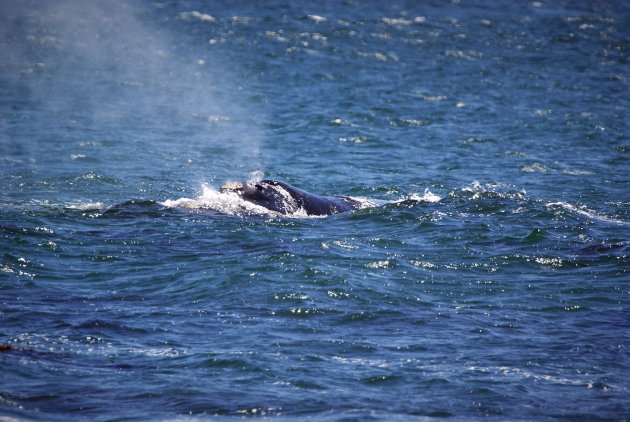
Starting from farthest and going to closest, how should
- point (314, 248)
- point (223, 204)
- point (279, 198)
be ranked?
point (223, 204), point (279, 198), point (314, 248)

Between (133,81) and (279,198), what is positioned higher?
(279,198)

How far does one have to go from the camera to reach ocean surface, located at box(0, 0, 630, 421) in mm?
9438

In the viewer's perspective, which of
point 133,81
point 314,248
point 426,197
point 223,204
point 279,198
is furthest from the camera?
point 133,81

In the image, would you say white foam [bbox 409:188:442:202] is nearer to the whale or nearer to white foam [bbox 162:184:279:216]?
the whale

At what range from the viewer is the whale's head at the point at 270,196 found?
16.4 metres

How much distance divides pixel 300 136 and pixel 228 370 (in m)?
18.1

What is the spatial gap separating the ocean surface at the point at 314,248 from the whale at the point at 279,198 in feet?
0.98

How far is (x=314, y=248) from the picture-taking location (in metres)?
14.4

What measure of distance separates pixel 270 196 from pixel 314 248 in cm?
234

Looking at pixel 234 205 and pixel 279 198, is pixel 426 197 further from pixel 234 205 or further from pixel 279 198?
pixel 234 205

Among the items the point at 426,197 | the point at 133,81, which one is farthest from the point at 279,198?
the point at 133,81

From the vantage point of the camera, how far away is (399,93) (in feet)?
113

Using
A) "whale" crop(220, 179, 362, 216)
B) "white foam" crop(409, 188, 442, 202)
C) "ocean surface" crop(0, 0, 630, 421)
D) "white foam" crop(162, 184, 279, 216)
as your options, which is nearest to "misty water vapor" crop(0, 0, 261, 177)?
"ocean surface" crop(0, 0, 630, 421)

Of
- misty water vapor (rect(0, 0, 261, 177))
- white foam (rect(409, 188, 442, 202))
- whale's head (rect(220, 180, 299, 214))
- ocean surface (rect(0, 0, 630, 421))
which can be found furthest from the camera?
misty water vapor (rect(0, 0, 261, 177))
